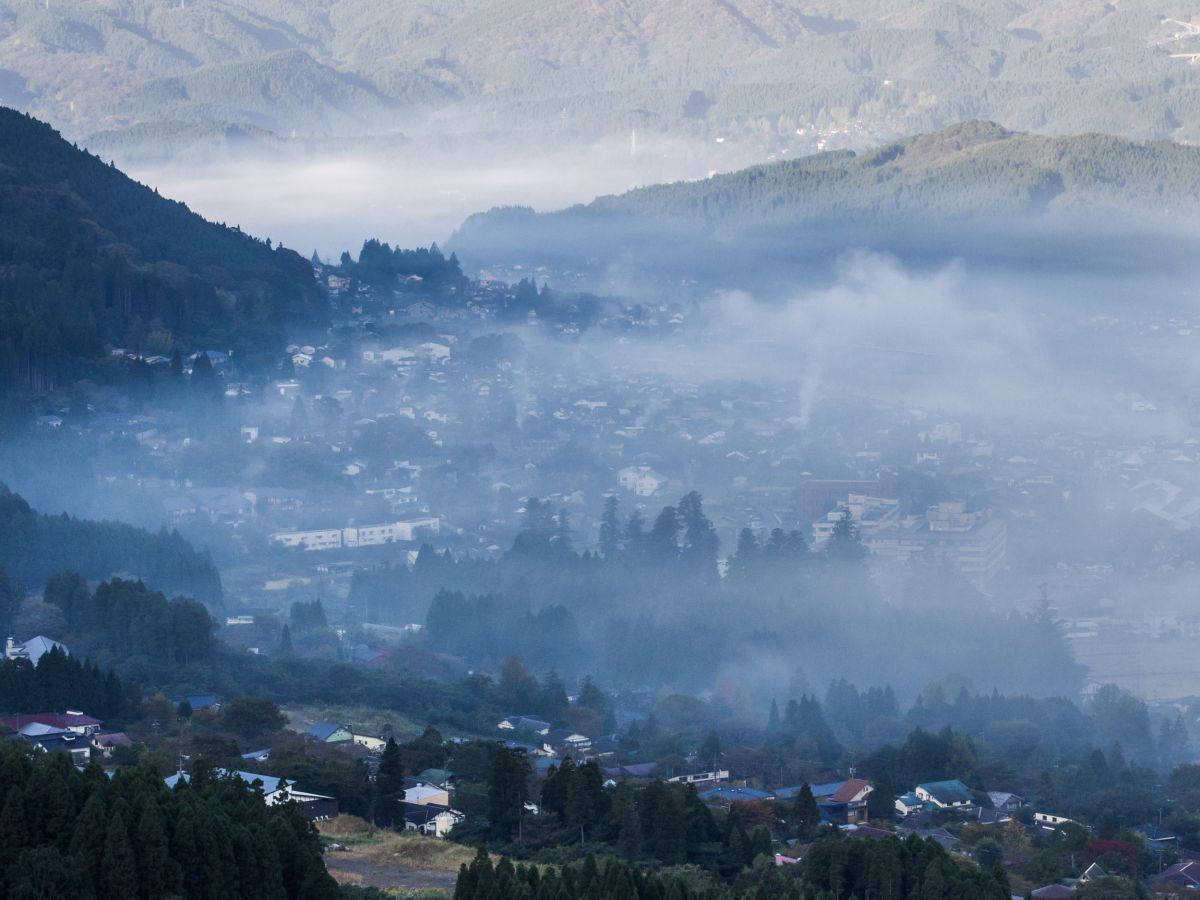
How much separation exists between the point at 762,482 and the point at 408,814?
2171 inches

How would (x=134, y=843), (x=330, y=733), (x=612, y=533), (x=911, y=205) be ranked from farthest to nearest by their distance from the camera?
(x=911, y=205) → (x=612, y=533) → (x=330, y=733) → (x=134, y=843)

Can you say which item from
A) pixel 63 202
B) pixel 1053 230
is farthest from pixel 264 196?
pixel 63 202

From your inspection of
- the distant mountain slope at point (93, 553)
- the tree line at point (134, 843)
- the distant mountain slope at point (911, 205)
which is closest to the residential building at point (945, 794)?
the tree line at point (134, 843)

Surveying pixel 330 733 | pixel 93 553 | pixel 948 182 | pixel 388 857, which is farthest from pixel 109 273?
pixel 948 182

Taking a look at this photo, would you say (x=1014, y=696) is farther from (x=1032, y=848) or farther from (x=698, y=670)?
(x=1032, y=848)

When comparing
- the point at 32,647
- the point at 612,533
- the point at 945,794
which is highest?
the point at 612,533

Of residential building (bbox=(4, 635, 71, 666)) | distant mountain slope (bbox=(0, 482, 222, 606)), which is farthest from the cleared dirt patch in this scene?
distant mountain slope (bbox=(0, 482, 222, 606))

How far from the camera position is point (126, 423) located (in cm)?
7938

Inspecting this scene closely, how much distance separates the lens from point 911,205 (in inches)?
5369

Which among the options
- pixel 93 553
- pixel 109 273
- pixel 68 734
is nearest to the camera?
pixel 68 734

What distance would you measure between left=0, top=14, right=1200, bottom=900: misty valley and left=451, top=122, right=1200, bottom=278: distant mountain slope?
263 mm

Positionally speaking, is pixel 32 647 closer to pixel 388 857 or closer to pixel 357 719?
pixel 357 719

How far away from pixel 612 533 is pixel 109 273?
62.0 ft

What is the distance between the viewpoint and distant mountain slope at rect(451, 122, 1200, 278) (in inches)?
5226
